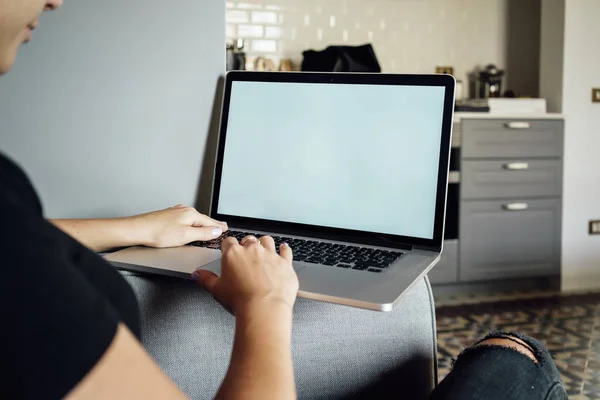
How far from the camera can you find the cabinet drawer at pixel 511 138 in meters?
3.47

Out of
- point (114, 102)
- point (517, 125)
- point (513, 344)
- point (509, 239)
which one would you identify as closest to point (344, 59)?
point (517, 125)

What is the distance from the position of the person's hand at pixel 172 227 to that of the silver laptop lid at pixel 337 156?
147 mm

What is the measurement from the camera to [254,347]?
64 centimetres

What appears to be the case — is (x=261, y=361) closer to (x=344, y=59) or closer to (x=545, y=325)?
(x=545, y=325)

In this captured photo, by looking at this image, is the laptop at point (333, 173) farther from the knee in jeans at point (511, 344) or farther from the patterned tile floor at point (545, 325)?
the patterned tile floor at point (545, 325)

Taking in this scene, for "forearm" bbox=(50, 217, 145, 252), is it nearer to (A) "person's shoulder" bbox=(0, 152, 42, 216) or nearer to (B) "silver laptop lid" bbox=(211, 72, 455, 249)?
(B) "silver laptop lid" bbox=(211, 72, 455, 249)

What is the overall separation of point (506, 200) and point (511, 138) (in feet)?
1.09

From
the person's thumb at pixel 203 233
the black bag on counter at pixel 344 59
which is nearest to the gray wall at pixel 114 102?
the person's thumb at pixel 203 233

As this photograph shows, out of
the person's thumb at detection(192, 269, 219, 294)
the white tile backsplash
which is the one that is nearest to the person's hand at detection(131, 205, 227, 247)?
the person's thumb at detection(192, 269, 219, 294)

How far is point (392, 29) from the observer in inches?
158

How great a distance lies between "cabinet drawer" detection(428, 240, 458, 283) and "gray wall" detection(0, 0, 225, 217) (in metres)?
2.40

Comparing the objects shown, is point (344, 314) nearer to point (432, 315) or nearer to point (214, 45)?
point (432, 315)

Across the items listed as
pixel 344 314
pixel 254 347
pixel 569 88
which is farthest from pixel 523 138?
pixel 254 347

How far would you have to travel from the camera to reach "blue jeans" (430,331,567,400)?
2.62ft
